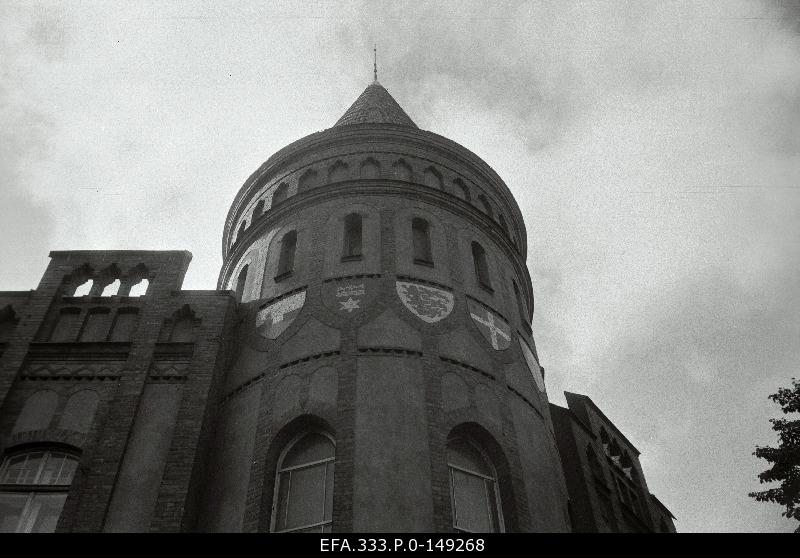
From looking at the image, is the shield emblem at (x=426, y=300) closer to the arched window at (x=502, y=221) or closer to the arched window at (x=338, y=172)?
the arched window at (x=338, y=172)

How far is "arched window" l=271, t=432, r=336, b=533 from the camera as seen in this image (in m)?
11.3

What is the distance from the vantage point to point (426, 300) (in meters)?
14.6

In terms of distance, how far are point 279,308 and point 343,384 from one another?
3.09 meters

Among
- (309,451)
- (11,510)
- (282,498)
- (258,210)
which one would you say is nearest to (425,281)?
(309,451)

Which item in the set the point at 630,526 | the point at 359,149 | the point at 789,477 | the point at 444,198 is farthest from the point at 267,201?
the point at 789,477

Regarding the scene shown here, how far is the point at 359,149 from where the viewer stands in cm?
1908

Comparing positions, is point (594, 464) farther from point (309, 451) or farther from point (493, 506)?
point (309, 451)

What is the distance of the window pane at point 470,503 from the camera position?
11.7 metres

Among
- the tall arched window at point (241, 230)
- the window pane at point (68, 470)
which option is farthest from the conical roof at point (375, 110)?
the window pane at point (68, 470)

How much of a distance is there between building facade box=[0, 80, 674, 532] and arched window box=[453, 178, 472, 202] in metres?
0.88

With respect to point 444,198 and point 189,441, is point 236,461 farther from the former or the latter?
point 444,198

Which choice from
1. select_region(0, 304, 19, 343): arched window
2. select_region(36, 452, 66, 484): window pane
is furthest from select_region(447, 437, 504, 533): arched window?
select_region(0, 304, 19, 343): arched window

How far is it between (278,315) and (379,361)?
2.91 metres

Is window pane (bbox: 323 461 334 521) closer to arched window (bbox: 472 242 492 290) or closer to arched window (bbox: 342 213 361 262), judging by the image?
arched window (bbox: 342 213 361 262)
